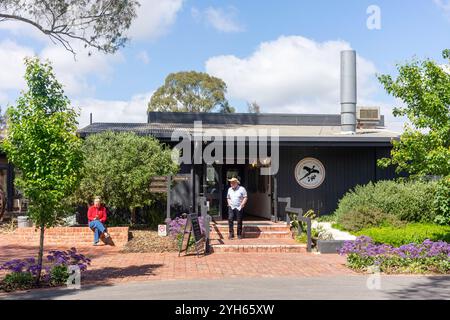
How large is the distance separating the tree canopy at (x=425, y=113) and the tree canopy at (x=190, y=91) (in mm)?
35579

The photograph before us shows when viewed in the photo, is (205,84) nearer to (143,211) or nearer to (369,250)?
(143,211)

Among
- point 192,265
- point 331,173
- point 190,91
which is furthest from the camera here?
point 190,91

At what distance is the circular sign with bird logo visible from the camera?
682 inches

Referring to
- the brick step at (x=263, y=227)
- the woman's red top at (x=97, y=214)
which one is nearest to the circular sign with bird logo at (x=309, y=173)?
the brick step at (x=263, y=227)

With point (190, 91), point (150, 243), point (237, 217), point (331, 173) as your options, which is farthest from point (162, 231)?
point (190, 91)

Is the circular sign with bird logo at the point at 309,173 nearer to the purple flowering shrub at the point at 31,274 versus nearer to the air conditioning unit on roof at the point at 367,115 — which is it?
the air conditioning unit on roof at the point at 367,115

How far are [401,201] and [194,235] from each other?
610 centimetres

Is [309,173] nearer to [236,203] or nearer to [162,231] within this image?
[236,203]

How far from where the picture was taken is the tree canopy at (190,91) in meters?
46.1

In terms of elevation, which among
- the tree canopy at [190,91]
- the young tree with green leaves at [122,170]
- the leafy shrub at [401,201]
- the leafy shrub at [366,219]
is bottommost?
the leafy shrub at [366,219]

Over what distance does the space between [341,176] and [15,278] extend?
11.9m

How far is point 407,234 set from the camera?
39.1 ft

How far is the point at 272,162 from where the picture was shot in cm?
1659
